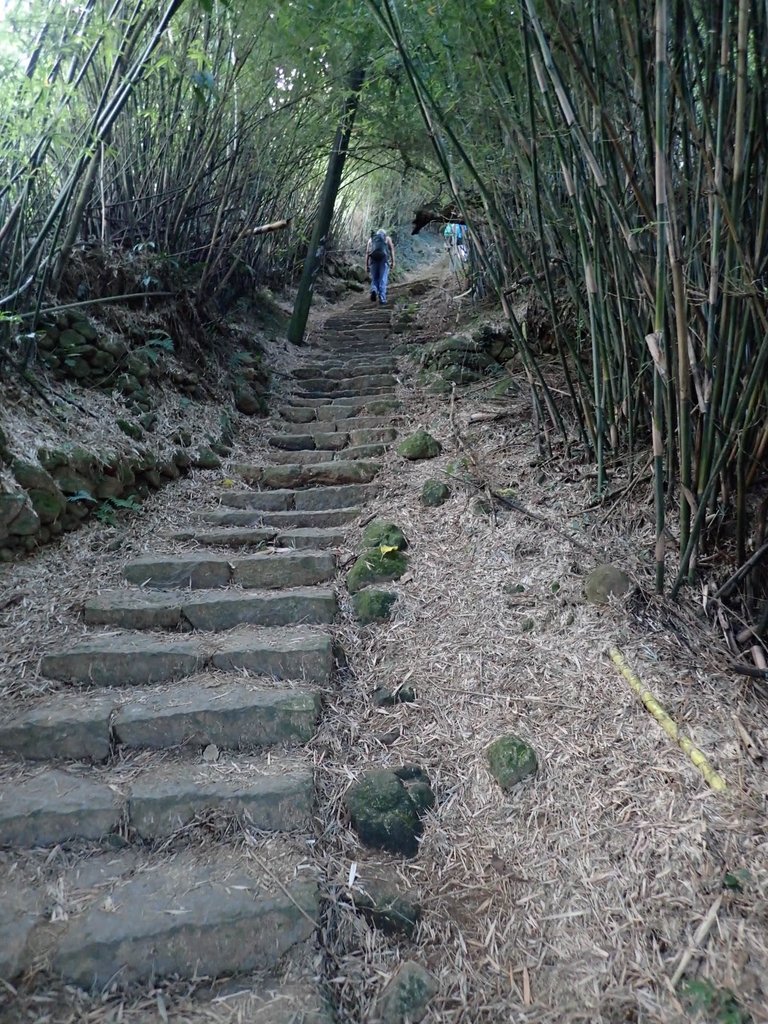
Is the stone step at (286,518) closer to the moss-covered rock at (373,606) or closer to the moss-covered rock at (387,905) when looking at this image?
the moss-covered rock at (373,606)

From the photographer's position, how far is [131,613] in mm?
2299

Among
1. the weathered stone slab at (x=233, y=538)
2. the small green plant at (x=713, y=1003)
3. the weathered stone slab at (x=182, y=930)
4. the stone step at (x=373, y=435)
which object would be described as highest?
the stone step at (x=373, y=435)

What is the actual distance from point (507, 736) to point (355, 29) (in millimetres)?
4178

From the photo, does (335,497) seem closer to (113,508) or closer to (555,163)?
(113,508)

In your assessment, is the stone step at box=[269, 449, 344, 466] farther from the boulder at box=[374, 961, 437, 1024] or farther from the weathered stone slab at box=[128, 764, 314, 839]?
the boulder at box=[374, 961, 437, 1024]

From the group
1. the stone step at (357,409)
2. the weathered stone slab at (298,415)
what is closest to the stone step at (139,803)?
the stone step at (357,409)

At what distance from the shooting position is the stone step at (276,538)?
9.31 ft

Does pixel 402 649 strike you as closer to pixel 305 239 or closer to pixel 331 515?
pixel 331 515

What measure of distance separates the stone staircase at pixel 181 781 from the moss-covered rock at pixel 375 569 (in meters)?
0.12

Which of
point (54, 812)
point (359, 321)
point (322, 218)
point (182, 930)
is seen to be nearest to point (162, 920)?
point (182, 930)

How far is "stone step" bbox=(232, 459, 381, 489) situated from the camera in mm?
3408

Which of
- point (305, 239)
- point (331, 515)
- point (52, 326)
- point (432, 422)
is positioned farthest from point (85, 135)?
point (305, 239)

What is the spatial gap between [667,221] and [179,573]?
2.13m

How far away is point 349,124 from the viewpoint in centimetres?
520
